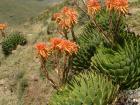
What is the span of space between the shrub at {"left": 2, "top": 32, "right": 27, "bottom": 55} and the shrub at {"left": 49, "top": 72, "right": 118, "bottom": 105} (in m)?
10.8

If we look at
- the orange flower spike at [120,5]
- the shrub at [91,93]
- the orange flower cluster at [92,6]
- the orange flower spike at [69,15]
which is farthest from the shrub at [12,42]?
the orange flower spike at [120,5]

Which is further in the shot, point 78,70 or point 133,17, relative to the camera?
point 133,17

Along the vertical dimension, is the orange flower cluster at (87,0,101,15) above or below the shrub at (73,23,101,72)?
above

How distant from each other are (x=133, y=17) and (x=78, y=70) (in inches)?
198

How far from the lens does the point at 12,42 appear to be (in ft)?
80.1

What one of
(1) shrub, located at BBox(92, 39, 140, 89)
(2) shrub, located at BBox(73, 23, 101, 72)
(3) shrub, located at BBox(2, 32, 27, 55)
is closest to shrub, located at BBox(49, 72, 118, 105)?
(1) shrub, located at BBox(92, 39, 140, 89)

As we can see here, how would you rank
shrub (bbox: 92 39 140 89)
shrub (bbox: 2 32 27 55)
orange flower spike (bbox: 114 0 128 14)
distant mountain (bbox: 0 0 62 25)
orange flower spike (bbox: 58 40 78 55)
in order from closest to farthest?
shrub (bbox: 92 39 140 89) → orange flower spike (bbox: 114 0 128 14) → orange flower spike (bbox: 58 40 78 55) → shrub (bbox: 2 32 27 55) → distant mountain (bbox: 0 0 62 25)

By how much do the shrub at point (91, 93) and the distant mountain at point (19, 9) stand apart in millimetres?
34746

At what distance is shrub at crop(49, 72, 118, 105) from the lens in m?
12.8

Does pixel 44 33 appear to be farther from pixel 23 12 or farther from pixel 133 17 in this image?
pixel 23 12

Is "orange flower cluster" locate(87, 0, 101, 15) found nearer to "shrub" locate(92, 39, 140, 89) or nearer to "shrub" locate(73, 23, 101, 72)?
"shrub" locate(73, 23, 101, 72)

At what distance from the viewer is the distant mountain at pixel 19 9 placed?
49.4 metres

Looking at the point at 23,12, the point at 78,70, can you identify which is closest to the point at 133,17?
the point at 78,70

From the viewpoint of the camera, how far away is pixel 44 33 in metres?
24.5
